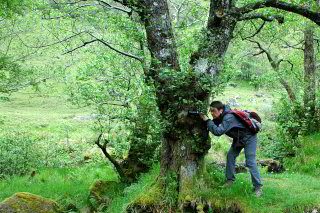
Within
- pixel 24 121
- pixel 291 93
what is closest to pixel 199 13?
pixel 291 93

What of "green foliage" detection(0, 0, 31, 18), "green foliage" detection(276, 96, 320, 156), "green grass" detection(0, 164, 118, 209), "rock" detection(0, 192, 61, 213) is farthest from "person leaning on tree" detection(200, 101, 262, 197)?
"green foliage" detection(0, 0, 31, 18)

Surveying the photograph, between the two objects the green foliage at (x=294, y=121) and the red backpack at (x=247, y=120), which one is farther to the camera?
the green foliage at (x=294, y=121)

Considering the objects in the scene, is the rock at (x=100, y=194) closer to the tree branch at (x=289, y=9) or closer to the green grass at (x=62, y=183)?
the green grass at (x=62, y=183)

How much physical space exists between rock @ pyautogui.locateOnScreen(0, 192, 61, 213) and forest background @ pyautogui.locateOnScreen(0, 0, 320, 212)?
69 centimetres

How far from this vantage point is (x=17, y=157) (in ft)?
54.5

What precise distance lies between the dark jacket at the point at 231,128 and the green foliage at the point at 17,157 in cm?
1057

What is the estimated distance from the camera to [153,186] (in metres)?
9.87

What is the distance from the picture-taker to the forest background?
9.20 metres

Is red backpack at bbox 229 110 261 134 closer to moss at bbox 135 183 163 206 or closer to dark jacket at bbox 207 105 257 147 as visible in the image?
dark jacket at bbox 207 105 257 147

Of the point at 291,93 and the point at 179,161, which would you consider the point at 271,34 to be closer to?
the point at 291,93

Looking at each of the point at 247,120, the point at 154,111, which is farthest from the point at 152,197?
the point at 247,120

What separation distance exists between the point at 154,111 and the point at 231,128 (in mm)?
2073

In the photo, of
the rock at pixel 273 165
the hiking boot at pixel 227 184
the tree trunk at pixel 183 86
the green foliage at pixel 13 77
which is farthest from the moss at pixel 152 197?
the green foliage at pixel 13 77

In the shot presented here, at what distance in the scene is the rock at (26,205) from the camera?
9938mm
